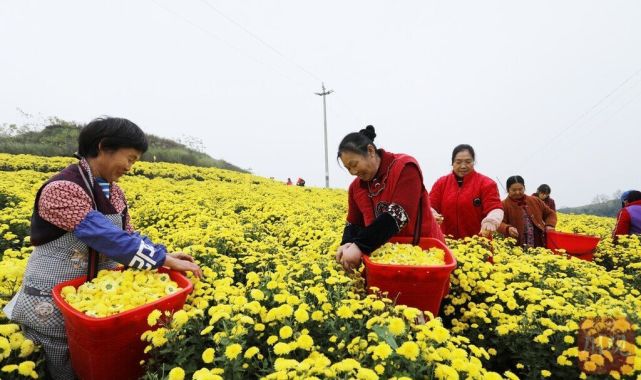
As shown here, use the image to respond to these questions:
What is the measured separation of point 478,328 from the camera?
9.12 ft

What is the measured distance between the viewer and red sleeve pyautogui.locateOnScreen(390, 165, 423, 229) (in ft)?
7.87

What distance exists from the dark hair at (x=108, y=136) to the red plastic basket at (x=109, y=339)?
73cm

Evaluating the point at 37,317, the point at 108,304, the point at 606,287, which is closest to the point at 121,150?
the point at 108,304

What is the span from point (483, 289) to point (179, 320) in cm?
218

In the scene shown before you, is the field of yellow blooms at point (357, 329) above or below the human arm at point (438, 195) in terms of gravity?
below

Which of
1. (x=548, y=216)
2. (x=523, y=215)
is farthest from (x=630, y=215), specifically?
(x=523, y=215)

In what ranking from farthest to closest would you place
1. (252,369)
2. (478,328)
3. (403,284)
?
1. (478,328)
2. (403,284)
3. (252,369)

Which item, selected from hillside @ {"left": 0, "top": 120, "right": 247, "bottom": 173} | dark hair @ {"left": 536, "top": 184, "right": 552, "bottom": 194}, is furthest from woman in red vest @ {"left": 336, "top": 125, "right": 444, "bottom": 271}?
hillside @ {"left": 0, "top": 120, "right": 247, "bottom": 173}

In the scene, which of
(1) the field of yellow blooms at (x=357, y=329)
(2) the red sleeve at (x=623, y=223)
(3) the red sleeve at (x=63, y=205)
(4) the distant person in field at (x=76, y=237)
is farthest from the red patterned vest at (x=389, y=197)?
(2) the red sleeve at (x=623, y=223)

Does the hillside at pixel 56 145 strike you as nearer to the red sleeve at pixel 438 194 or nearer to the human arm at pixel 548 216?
the red sleeve at pixel 438 194

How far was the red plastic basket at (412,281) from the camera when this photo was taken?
2057 mm

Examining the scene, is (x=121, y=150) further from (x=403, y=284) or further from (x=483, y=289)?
(x=483, y=289)

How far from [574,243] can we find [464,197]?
1898 mm

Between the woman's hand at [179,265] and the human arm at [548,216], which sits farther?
the human arm at [548,216]
